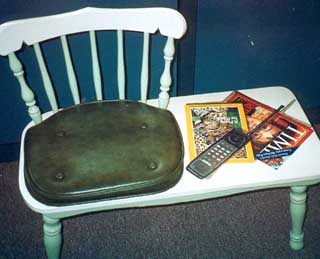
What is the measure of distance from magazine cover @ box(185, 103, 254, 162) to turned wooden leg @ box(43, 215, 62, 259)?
412mm

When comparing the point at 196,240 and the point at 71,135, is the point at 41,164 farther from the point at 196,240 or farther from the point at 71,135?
the point at 196,240

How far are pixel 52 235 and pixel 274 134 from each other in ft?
2.27

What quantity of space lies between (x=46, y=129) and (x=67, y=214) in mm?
267

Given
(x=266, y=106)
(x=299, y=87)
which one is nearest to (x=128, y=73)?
(x=266, y=106)

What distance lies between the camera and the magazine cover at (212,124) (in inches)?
47.4

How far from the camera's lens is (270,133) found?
1.25 m

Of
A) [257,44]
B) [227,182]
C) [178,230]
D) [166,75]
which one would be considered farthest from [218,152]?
[257,44]

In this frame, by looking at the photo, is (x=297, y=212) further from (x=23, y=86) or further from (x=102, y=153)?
(x=23, y=86)

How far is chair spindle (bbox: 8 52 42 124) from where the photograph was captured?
3.75 ft

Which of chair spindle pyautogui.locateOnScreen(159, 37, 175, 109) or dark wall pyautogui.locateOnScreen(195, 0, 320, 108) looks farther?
dark wall pyautogui.locateOnScreen(195, 0, 320, 108)

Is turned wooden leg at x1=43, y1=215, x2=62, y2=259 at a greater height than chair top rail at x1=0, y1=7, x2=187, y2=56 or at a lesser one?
lesser

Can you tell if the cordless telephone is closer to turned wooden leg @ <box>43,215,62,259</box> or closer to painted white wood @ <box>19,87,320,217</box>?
painted white wood @ <box>19,87,320,217</box>

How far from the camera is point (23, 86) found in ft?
A: 3.92

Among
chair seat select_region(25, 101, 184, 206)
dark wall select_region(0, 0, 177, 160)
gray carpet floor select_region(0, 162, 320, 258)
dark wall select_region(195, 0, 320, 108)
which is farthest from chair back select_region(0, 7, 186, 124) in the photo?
gray carpet floor select_region(0, 162, 320, 258)
